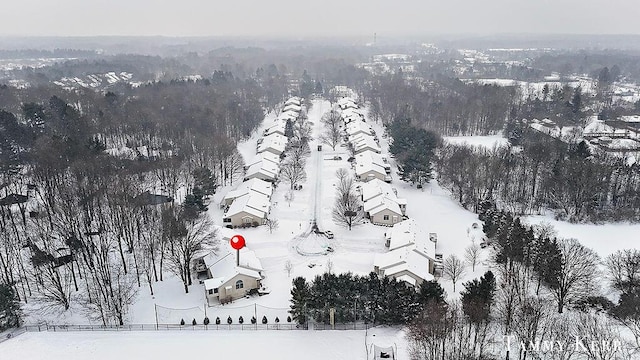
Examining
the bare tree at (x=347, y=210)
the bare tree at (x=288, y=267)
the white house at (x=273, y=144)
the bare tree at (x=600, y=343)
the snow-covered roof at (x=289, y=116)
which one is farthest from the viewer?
the snow-covered roof at (x=289, y=116)

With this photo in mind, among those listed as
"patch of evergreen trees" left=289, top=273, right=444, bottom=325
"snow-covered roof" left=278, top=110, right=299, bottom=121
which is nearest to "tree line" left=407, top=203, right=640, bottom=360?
"patch of evergreen trees" left=289, top=273, right=444, bottom=325

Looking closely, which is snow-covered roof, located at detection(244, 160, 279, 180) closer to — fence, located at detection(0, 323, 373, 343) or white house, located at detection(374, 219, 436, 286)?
white house, located at detection(374, 219, 436, 286)

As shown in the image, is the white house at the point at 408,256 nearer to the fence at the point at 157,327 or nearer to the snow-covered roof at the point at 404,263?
the snow-covered roof at the point at 404,263

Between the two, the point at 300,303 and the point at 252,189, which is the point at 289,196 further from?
the point at 300,303

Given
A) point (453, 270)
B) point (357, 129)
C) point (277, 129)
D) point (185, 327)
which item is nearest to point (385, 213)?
point (453, 270)

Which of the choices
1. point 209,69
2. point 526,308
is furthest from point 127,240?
point 209,69

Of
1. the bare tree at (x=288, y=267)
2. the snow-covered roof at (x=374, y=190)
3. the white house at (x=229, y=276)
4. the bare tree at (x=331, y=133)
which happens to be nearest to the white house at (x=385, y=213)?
the snow-covered roof at (x=374, y=190)
